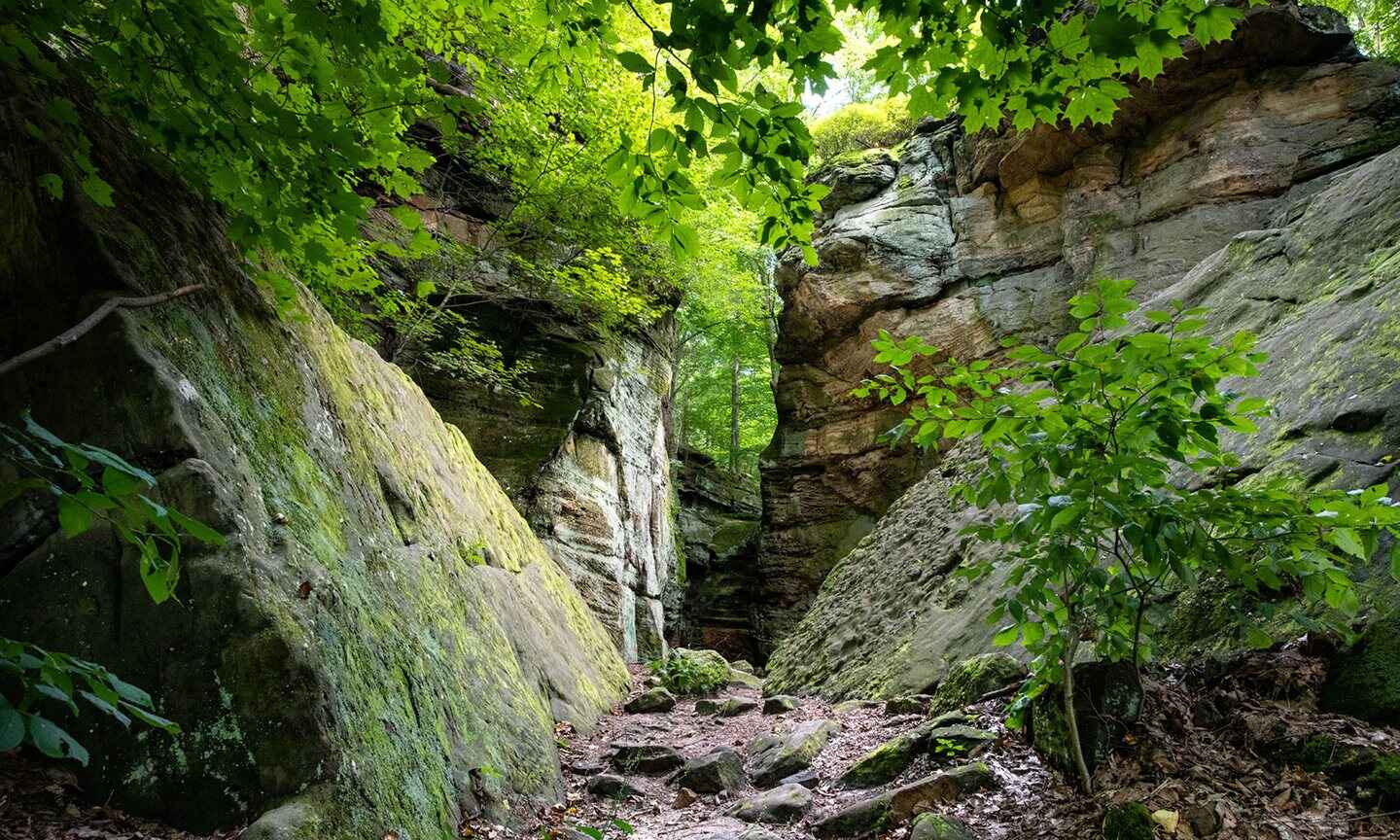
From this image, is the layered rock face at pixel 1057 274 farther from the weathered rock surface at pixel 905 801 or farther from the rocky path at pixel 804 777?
the weathered rock surface at pixel 905 801

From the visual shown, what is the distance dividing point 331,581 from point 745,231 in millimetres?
14603

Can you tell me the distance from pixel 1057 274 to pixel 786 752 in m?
14.6

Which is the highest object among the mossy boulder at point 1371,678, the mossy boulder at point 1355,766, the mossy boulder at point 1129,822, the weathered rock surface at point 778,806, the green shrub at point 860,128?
the green shrub at point 860,128

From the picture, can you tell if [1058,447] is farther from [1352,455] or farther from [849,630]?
[849,630]

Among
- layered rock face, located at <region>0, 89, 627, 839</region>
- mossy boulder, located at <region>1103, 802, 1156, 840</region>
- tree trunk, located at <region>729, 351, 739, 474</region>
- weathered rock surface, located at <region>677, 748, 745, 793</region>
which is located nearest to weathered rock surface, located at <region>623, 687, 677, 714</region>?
weathered rock surface, located at <region>677, 748, 745, 793</region>

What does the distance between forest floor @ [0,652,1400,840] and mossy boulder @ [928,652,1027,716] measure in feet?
0.61

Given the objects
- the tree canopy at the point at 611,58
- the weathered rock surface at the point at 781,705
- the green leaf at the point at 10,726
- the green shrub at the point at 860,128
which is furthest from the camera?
the green shrub at the point at 860,128

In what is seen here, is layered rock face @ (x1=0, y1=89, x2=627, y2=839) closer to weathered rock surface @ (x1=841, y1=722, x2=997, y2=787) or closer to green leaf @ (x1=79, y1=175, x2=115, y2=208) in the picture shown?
green leaf @ (x1=79, y1=175, x2=115, y2=208)

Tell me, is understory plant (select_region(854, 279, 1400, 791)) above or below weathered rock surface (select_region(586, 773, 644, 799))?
above

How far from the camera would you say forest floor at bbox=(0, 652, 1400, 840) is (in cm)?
253

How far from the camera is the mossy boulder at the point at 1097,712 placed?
3209 mm

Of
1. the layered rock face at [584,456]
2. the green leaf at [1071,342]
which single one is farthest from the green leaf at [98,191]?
the layered rock face at [584,456]

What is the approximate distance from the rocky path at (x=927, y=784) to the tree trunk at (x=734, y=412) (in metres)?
19.8

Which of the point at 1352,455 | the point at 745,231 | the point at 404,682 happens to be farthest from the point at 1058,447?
the point at 745,231
